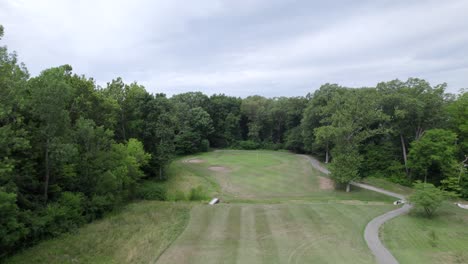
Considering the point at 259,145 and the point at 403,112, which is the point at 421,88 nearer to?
the point at 403,112

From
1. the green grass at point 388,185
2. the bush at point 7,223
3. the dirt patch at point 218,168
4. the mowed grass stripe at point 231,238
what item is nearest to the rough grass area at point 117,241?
the bush at point 7,223

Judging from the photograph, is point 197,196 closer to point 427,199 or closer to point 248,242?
point 248,242

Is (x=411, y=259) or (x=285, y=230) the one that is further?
(x=285, y=230)

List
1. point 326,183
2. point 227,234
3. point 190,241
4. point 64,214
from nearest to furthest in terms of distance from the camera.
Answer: point 190,241
point 227,234
point 64,214
point 326,183

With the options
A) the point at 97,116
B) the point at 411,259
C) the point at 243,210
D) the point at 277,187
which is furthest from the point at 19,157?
the point at 277,187

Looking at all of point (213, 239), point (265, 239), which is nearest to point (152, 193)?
point (213, 239)

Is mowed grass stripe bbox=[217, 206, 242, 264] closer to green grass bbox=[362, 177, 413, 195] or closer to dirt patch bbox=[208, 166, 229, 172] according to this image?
dirt patch bbox=[208, 166, 229, 172]
